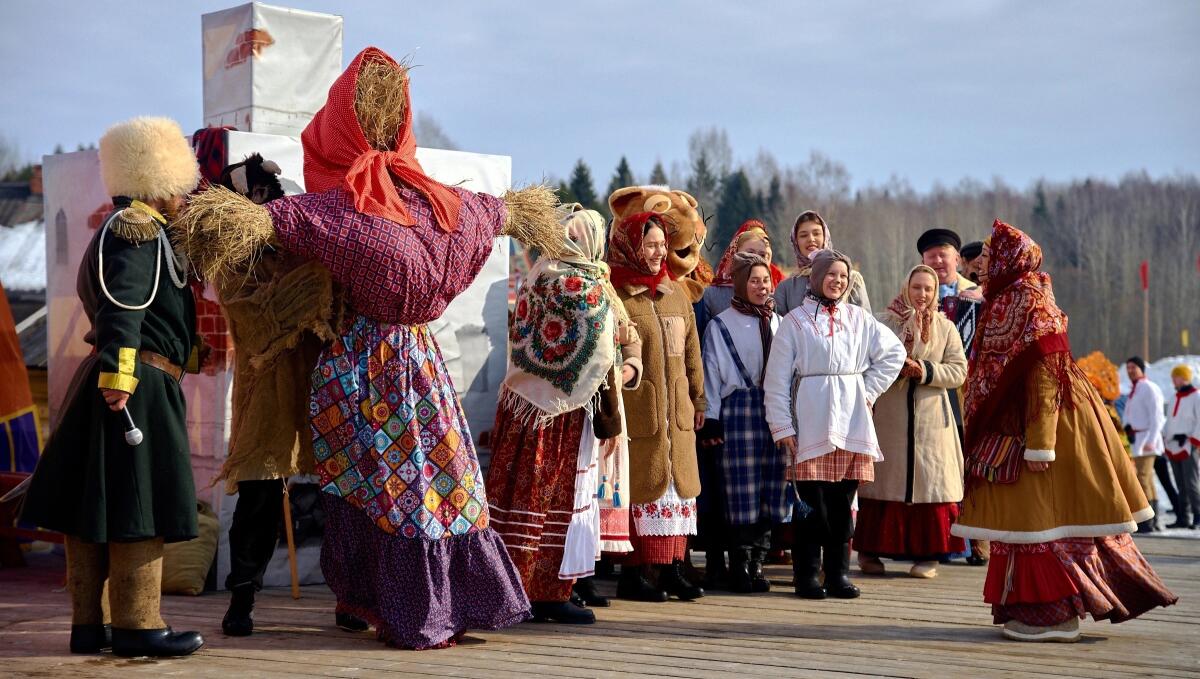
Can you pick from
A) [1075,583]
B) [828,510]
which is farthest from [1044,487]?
[828,510]

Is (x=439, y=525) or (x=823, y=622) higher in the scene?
(x=439, y=525)

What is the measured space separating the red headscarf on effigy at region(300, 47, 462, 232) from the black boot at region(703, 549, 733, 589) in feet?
8.45

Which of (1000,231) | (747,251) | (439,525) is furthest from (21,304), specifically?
(1000,231)

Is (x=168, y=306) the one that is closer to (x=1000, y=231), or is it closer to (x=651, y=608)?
(x=651, y=608)

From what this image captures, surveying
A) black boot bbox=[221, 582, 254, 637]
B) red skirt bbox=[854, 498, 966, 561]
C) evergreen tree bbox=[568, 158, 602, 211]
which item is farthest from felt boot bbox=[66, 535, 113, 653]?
evergreen tree bbox=[568, 158, 602, 211]

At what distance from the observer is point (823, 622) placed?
17.8 ft

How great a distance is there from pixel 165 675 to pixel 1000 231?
359 centimetres

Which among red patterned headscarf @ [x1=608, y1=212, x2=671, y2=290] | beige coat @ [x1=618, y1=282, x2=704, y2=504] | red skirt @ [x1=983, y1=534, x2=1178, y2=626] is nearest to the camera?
red skirt @ [x1=983, y1=534, x2=1178, y2=626]

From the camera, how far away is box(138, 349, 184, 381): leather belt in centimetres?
443

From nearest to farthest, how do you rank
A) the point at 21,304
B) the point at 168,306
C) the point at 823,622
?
the point at 168,306 → the point at 823,622 → the point at 21,304

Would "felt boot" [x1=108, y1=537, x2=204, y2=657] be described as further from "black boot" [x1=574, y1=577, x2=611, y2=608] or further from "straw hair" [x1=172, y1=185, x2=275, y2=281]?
"black boot" [x1=574, y1=577, x2=611, y2=608]

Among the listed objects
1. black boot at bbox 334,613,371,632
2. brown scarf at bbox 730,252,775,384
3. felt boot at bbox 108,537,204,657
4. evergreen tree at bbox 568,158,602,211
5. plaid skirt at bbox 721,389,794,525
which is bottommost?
black boot at bbox 334,613,371,632

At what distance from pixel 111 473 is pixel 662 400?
2.57 meters

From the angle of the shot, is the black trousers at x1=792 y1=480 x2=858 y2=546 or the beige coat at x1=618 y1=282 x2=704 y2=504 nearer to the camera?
the beige coat at x1=618 y1=282 x2=704 y2=504
